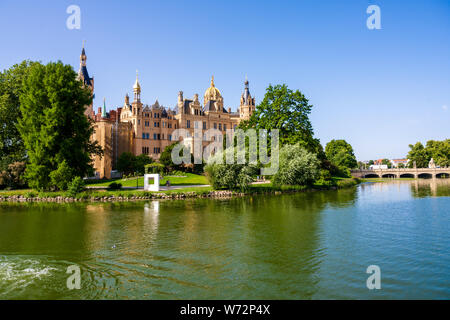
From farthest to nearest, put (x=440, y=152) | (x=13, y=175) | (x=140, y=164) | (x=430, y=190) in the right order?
(x=440, y=152), (x=140, y=164), (x=430, y=190), (x=13, y=175)

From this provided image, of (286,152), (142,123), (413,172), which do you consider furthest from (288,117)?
(413,172)

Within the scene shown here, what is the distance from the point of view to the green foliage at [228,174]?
3419 centimetres

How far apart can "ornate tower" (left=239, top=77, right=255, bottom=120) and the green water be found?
2517 inches

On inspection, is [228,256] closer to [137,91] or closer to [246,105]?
[137,91]

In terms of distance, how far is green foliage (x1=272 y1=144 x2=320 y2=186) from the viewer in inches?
1511

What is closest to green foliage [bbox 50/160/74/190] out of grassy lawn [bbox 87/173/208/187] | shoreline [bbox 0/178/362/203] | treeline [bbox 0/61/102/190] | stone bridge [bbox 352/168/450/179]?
treeline [bbox 0/61/102/190]

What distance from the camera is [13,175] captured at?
3631 cm

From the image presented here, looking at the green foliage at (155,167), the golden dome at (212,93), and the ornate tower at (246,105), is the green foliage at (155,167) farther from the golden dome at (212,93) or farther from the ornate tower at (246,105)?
the golden dome at (212,93)

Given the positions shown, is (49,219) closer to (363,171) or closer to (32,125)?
(32,125)

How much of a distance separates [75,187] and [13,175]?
449 inches

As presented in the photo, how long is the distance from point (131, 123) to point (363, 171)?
201 ft

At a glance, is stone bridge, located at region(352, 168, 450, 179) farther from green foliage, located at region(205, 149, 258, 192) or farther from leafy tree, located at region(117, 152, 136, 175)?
leafy tree, located at region(117, 152, 136, 175)

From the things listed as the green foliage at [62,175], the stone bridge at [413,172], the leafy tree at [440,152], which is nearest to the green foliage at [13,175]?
the green foliage at [62,175]

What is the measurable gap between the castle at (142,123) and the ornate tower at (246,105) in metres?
3.43
